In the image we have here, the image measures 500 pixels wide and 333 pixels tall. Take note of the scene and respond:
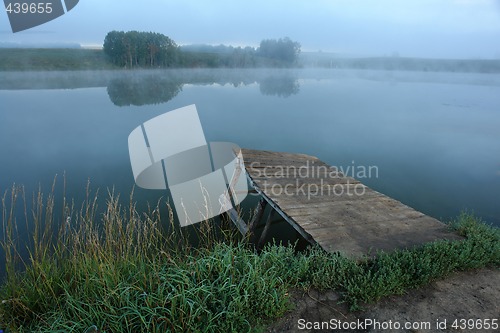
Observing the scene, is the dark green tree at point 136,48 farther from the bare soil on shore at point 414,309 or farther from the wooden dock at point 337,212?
the bare soil on shore at point 414,309

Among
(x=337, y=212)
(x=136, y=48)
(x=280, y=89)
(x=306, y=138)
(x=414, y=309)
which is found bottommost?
(x=306, y=138)

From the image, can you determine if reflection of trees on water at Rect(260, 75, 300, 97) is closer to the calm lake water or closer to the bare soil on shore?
the calm lake water

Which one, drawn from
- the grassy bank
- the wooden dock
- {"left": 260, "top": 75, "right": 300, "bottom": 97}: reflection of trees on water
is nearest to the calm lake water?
the wooden dock

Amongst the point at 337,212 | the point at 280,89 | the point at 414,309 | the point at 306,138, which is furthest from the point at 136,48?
the point at 414,309

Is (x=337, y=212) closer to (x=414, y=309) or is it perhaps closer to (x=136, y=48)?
(x=414, y=309)

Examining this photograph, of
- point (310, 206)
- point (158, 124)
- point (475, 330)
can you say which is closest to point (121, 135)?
point (158, 124)

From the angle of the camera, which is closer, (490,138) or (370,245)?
(370,245)

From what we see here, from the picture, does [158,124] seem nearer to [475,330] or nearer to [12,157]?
[12,157]

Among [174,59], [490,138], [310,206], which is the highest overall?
[174,59]

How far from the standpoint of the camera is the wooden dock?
4422mm

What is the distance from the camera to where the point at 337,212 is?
17.6 feet

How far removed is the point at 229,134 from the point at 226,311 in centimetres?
1570

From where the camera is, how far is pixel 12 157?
1307cm

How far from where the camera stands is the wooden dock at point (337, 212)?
4422 mm
